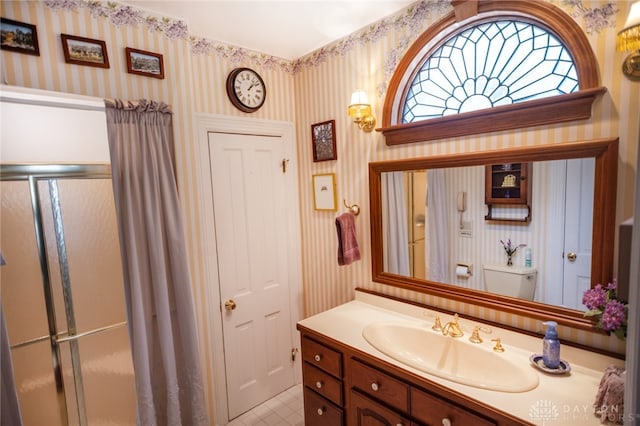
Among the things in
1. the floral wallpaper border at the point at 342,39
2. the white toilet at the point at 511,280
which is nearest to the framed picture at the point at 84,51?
the floral wallpaper border at the point at 342,39

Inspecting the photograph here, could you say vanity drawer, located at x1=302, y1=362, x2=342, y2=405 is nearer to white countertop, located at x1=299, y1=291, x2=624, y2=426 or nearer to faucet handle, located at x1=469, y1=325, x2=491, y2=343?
white countertop, located at x1=299, y1=291, x2=624, y2=426

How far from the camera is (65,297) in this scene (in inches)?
62.8

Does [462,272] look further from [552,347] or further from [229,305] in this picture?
[229,305]

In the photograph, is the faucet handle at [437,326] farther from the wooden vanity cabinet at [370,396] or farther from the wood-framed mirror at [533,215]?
the wooden vanity cabinet at [370,396]

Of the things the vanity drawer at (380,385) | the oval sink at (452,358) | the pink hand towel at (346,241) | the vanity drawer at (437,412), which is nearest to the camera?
the vanity drawer at (437,412)

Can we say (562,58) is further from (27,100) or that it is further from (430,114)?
(27,100)

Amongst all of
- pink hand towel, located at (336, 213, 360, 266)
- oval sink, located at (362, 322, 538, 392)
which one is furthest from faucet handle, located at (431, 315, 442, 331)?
pink hand towel, located at (336, 213, 360, 266)

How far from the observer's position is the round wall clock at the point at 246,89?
7.52 feet

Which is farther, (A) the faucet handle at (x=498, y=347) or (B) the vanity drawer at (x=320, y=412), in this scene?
(B) the vanity drawer at (x=320, y=412)

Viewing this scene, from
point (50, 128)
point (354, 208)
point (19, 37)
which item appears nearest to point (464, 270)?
point (354, 208)

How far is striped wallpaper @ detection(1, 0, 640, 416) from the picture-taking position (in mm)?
1329

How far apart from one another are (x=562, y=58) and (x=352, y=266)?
1.64 metres

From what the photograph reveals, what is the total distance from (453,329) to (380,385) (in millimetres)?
479

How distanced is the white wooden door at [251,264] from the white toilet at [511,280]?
1.51m
